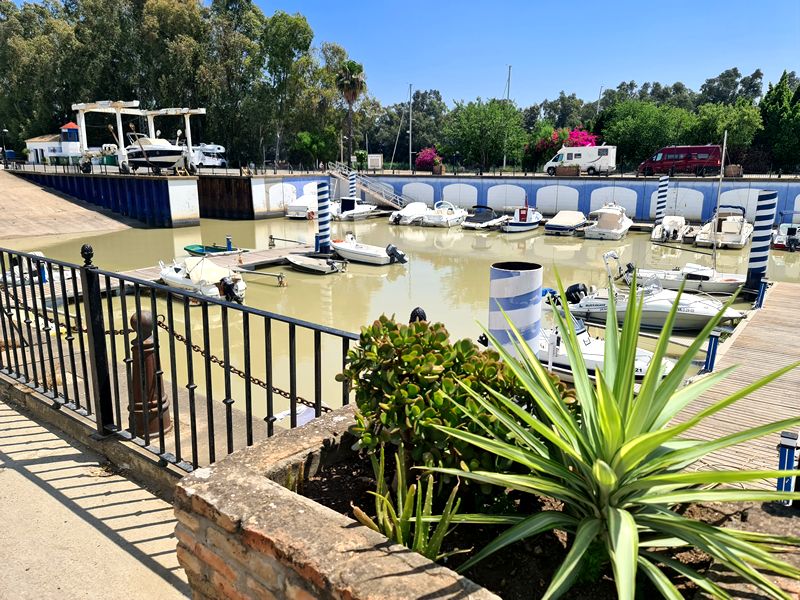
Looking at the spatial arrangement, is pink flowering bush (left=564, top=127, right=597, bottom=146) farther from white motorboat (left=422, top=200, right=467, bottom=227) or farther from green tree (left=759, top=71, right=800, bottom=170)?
white motorboat (left=422, top=200, right=467, bottom=227)

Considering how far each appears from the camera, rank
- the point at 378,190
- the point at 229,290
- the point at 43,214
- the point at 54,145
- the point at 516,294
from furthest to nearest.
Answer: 1. the point at 54,145
2. the point at 378,190
3. the point at 43,214
4. the point at 229,290
5. the point at 516,294

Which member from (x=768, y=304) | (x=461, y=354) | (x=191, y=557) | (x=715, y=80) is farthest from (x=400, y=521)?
(x=715, y=80)

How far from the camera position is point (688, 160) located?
3934 cm

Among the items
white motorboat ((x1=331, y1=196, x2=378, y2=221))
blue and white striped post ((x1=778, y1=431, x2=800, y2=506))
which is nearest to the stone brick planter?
blue and white striped post ((x1=778, y1=431, x2=800, y2=506))

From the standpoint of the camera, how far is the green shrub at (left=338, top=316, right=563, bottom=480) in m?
2.05

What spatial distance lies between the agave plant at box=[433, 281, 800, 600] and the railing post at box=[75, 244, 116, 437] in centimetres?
284

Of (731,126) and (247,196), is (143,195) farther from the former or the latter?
(731,126)

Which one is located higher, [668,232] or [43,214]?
[43,214]

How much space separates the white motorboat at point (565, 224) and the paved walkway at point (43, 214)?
24.2m

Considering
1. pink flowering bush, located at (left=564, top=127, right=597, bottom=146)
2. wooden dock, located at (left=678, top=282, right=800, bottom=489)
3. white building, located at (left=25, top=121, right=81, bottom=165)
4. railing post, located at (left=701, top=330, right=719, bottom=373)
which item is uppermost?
pink flowering bush, located at (left=564, top=127, right=597, bottom=146)

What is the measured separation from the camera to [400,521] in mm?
1806

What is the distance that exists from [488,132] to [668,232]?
24.3m

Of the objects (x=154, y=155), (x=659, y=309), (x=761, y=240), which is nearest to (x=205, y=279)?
(x=659, y=309)

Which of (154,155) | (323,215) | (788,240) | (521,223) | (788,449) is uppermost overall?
(154,155)
